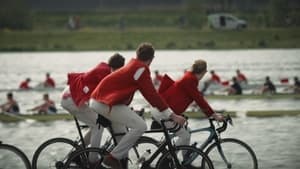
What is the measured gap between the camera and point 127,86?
9.59 m

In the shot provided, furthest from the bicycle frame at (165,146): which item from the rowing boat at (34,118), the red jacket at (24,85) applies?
the red jacket at (24,85)

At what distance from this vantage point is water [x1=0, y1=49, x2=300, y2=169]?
50.3 feet

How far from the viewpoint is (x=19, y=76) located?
163 ft

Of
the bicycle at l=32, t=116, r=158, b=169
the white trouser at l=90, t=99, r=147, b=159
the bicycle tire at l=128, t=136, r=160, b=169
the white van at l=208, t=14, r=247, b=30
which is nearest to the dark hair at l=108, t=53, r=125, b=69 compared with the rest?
the white trouser at l=90, t=99, r=147, b=159

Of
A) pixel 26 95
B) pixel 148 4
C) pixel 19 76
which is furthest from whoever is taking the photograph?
pixel 148 4

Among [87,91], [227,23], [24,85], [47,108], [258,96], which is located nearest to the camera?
[87,91]

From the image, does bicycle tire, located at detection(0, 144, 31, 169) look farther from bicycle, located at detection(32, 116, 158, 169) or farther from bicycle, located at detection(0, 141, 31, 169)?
bicycle, located at detection(32, 116, 158, 169)

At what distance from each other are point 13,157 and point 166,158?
1.91 m

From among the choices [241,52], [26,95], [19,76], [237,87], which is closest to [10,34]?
[241,52]

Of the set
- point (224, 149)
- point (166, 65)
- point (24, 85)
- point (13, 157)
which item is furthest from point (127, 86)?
point (166, 65)

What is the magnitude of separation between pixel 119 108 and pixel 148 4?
102 metres

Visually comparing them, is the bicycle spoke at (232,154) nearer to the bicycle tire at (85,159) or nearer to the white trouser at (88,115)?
the bicycle tire at (85,159)

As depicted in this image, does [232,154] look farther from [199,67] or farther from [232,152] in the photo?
[199,67]

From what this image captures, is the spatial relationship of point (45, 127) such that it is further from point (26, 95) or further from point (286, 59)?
point (286, 59)
